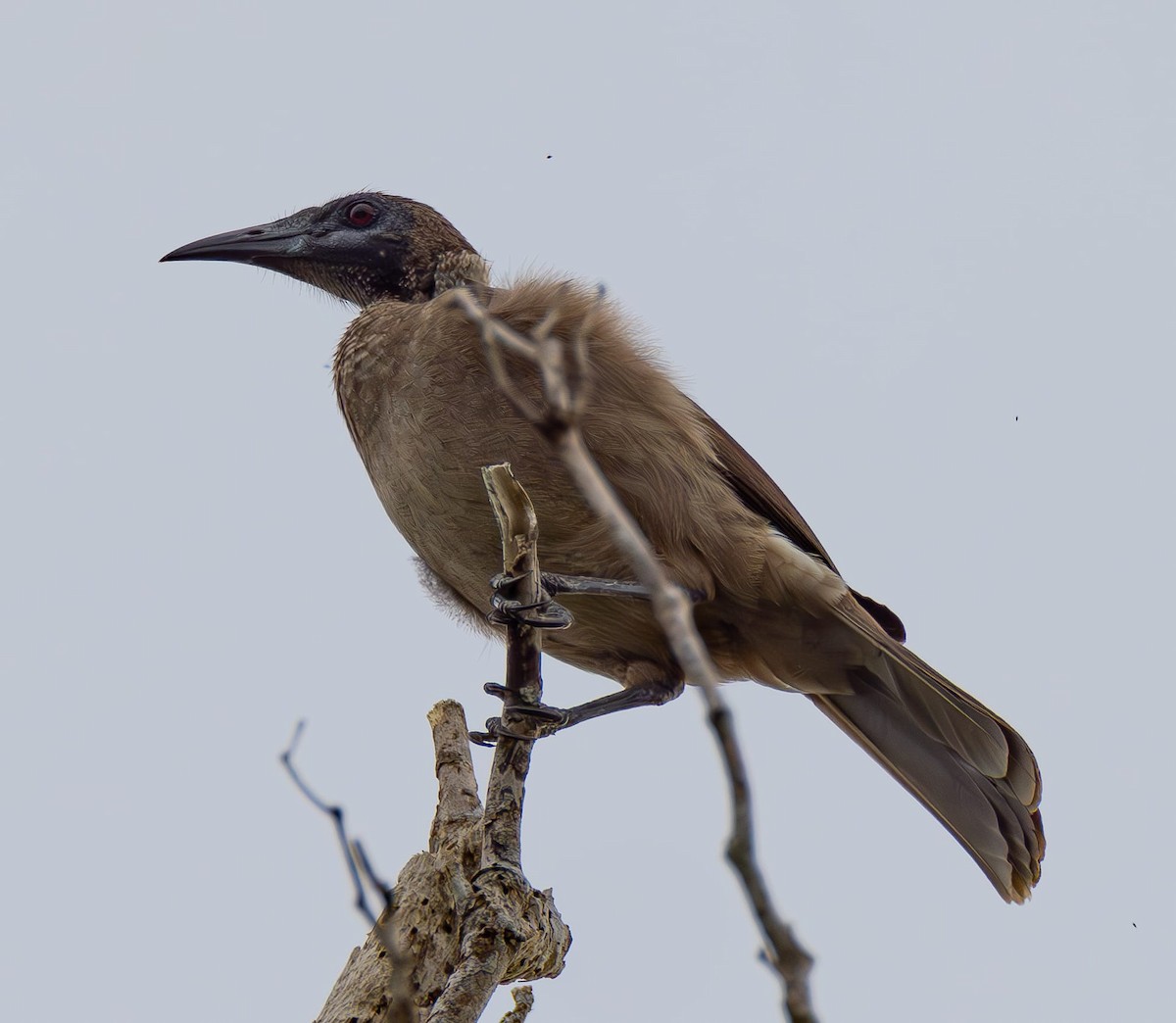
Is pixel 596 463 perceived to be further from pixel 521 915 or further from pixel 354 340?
pixel 521 915

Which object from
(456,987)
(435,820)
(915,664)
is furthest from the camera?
(915,664)

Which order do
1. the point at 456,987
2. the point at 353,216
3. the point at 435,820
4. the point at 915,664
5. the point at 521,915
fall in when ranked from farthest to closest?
the point at 353,216
the point at 915,664
the point at 435,820
the point at 521,915
the point at 456,987

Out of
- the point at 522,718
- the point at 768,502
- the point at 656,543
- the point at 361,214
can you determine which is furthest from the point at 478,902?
the point at 361,214

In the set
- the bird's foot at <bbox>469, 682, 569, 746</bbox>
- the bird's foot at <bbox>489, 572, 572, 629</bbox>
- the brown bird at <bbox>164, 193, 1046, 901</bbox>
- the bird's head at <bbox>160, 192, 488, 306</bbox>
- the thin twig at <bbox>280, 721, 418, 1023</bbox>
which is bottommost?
the thin twig at <bbox>280, 721, 418, 1023</bbox>

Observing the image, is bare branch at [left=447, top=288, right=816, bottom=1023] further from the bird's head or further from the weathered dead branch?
the bird's head

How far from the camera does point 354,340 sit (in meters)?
5.04

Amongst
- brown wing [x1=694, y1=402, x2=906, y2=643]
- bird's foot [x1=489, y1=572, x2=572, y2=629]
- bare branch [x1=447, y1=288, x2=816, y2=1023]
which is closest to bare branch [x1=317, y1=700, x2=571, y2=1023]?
bird's foot [x1=489, y1=572, x2=572, y2=629]

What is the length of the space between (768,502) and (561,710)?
131 centimetres

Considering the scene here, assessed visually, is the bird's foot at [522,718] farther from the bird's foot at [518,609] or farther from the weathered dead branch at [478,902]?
the bird's foot at [518,609]

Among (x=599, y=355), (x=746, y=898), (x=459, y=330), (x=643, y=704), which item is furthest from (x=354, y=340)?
(x=746, y=898)

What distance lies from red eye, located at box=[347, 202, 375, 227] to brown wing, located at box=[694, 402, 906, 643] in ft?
6.50

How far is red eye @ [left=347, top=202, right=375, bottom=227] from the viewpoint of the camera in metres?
6.03

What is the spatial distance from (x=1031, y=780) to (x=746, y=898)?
12.0 ft

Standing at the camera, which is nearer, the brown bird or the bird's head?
the brown bird
